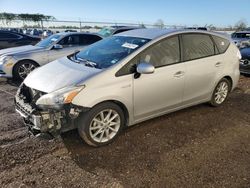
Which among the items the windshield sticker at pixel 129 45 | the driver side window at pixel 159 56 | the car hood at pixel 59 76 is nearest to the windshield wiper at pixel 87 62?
the car hood at pixel 59 76

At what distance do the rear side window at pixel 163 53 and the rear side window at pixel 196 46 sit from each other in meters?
0.20

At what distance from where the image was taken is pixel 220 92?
5.97m

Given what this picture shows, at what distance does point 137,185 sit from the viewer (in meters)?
3.25

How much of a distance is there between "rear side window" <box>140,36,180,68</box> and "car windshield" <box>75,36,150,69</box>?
19cm

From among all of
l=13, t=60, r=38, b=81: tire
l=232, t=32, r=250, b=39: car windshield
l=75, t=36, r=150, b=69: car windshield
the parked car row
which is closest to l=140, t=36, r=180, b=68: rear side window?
l=75, t=36, r=150, b=69: car windshield

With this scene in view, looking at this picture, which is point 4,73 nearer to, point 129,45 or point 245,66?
point 129,45

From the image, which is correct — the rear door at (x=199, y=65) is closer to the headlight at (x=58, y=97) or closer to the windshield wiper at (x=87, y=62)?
the windshield wiper at (x=87, y=62)

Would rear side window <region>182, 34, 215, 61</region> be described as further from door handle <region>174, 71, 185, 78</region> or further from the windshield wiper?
the windshield wiper

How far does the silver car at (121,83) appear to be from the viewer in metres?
3.77

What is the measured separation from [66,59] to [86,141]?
174cm

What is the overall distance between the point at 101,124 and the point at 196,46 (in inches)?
97.8

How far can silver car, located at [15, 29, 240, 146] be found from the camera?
377 cm

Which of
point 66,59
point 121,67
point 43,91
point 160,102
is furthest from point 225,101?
point 43,91

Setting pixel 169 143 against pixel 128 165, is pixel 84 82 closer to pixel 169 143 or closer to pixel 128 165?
pixel 128 165
